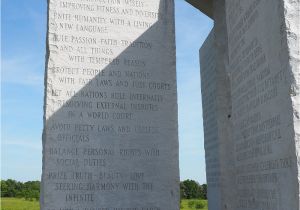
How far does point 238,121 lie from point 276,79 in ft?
4.65

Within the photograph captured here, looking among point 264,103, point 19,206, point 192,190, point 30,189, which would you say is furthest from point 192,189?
point 264,103

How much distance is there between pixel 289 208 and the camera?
376cm

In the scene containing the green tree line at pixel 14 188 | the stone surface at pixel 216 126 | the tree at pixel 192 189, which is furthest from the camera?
the green tree line at pixel 14 188

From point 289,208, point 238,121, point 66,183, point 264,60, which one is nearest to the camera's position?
point 289,208

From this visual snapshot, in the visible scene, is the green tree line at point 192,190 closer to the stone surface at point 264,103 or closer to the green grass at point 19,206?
the green grass at point 19,206

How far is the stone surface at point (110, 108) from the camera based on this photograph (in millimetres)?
6555

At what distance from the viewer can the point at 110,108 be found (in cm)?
693

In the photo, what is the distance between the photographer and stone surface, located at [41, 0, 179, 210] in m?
6.55

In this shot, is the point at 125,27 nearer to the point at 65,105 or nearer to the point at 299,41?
the point at 65,105

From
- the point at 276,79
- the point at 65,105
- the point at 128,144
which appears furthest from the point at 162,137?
the point at 276,79

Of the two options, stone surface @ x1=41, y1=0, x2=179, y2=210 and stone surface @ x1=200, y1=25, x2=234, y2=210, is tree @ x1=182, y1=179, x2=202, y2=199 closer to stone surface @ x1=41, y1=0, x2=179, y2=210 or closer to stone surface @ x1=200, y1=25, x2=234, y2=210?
stone surface @ x1=200, y1=25, x2=234, y2=210

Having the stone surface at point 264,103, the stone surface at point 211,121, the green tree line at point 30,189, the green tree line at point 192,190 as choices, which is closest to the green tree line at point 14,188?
the green tree line at point 30,189

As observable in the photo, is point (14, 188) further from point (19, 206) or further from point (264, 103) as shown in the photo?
point (264, 103)

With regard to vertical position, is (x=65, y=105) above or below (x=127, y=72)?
below
